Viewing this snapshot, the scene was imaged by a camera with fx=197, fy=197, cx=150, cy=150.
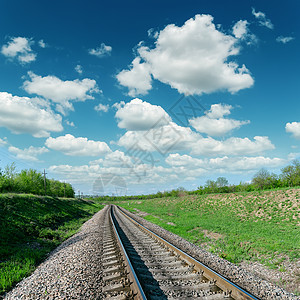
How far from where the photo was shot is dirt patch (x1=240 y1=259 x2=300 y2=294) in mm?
6724

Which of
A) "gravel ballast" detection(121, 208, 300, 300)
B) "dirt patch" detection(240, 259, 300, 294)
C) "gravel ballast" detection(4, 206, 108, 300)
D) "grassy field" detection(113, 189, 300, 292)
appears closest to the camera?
"gravel ballast" detection(4, 206, 108, 300)

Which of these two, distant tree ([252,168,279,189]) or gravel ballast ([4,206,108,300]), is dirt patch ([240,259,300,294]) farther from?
distant tree ([252,168,279,189])

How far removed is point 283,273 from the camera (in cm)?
771

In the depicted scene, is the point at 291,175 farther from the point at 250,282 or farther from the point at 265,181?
the point at 250,282

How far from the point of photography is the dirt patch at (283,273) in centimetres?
672

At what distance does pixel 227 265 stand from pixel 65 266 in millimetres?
5831

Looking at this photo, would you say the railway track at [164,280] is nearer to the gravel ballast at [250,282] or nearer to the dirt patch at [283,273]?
the gravel ballast at [250,282]

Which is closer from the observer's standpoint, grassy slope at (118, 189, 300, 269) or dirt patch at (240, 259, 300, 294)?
dirt patch at (240, 259, 300, 294)

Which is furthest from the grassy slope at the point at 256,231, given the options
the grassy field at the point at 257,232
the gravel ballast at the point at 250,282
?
the gravel ballast at the point at 250,282

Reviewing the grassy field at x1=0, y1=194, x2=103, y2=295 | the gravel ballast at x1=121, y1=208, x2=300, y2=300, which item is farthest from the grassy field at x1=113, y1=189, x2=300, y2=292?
the grassy field at x1=0, y1=194, x2=103, y2=295

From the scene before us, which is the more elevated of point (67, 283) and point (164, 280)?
point (67, 283)

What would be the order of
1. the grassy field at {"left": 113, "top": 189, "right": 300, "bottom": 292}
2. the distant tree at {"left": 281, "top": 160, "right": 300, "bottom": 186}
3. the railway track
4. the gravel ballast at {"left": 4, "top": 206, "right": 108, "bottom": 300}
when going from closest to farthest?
the railway track → the gravel ballast at {"left": 4, "top": 206, "right": 108, "bottom": 300} → the grassy field at {"left": 113, "top": 189, "right": 300, "bottom": 292} → the distant tree at {"left": 281, "top": 160, "right": 300, "bottom": 186}

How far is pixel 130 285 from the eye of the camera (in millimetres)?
4984

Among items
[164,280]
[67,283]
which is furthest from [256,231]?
[67,283]
